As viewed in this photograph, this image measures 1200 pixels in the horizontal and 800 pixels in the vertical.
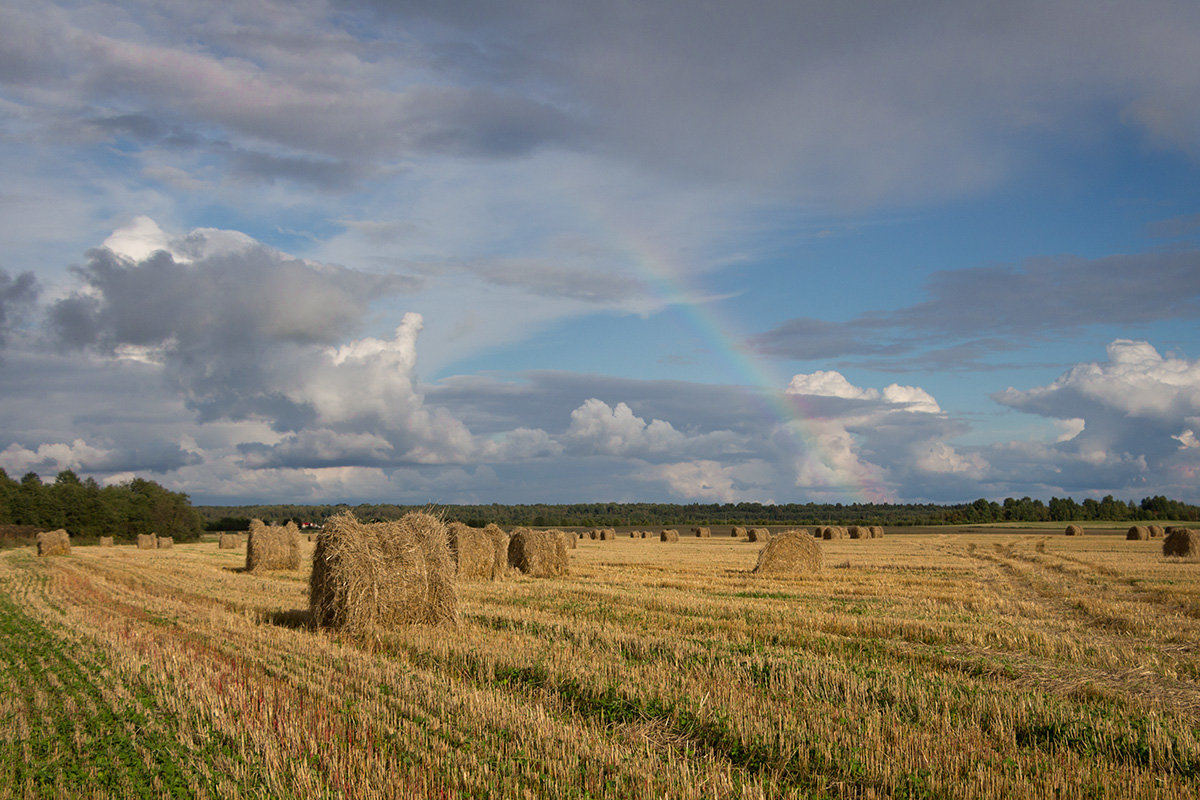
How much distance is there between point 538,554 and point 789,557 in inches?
315

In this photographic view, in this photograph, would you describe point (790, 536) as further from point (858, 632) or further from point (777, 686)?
point (777, 686)

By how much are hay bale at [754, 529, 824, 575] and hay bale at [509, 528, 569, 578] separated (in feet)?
20.4

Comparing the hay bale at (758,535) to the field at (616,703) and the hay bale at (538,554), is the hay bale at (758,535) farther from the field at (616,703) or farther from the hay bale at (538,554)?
the field at (616,703)

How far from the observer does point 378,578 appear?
42.0ft

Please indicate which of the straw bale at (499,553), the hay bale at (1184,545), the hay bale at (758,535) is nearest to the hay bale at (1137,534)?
the hay bale at (1184,545)

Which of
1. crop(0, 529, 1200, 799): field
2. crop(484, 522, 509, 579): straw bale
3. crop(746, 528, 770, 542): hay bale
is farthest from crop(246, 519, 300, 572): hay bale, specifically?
crop(746, 528, 770, 542): hay bale

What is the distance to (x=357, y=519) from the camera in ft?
45.7

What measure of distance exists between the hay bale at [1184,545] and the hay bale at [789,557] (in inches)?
732

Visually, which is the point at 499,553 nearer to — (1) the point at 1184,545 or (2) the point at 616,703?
(2) the point at 616,703

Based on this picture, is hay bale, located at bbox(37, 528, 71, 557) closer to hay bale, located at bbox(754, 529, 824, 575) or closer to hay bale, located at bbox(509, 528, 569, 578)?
hay bale, located at bbox(509, 528, 569, 578)

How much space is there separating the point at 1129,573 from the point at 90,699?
26.9 m

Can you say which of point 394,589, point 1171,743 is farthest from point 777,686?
point 394,589

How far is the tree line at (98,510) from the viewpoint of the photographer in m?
72.1

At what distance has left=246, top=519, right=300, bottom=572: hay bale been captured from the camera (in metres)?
27.7
